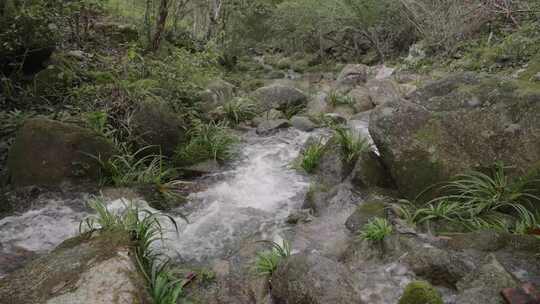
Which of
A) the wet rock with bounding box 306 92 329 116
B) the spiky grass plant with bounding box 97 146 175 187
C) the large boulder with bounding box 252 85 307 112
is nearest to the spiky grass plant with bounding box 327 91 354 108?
the wet rock with bounding box 306 92 329 116

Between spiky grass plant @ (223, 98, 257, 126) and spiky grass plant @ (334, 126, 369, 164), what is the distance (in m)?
3.85

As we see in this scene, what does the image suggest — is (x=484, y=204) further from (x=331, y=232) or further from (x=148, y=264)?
Answer: (x=148, y=264)

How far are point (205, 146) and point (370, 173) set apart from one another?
3346mm

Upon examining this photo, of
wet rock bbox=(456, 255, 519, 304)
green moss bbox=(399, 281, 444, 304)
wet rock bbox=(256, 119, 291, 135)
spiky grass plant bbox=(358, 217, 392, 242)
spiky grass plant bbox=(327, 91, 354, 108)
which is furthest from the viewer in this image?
spiky grass plant bbox=(327, 91, 354, 108)

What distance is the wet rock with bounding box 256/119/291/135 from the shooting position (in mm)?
9836

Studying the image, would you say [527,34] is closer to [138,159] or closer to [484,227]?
[484,227]

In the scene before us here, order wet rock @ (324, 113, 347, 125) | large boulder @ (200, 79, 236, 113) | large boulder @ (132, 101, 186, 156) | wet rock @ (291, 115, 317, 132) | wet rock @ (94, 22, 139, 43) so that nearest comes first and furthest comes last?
large boulder @ (132, 101, 186, 156) < large boulder @ (200, 79, 236, 113) < wet rock @ (291, 115, 317, 132) < wet rock @ (94, 22, 139, 43) < wet rock @ (324, 113, 347, 125)

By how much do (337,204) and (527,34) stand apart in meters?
11.4

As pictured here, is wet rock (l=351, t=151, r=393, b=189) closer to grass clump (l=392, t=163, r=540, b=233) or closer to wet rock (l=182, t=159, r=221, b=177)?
grass clump (l=392, t=163, r=540, b=233)

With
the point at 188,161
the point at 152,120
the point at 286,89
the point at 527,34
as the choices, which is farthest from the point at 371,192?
the point at 527,34

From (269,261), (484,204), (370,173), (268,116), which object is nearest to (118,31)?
(268,116)

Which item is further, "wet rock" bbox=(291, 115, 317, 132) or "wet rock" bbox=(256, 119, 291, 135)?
"wet rock" bbox=(291, 115, 317, 132)

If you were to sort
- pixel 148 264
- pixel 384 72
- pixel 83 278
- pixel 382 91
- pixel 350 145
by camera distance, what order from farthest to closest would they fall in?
pixel 384 72 < pixel 382 91 < pixel 350 145 < pixel 148 264 < pixel 83 278

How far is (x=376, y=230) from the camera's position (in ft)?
14.2
